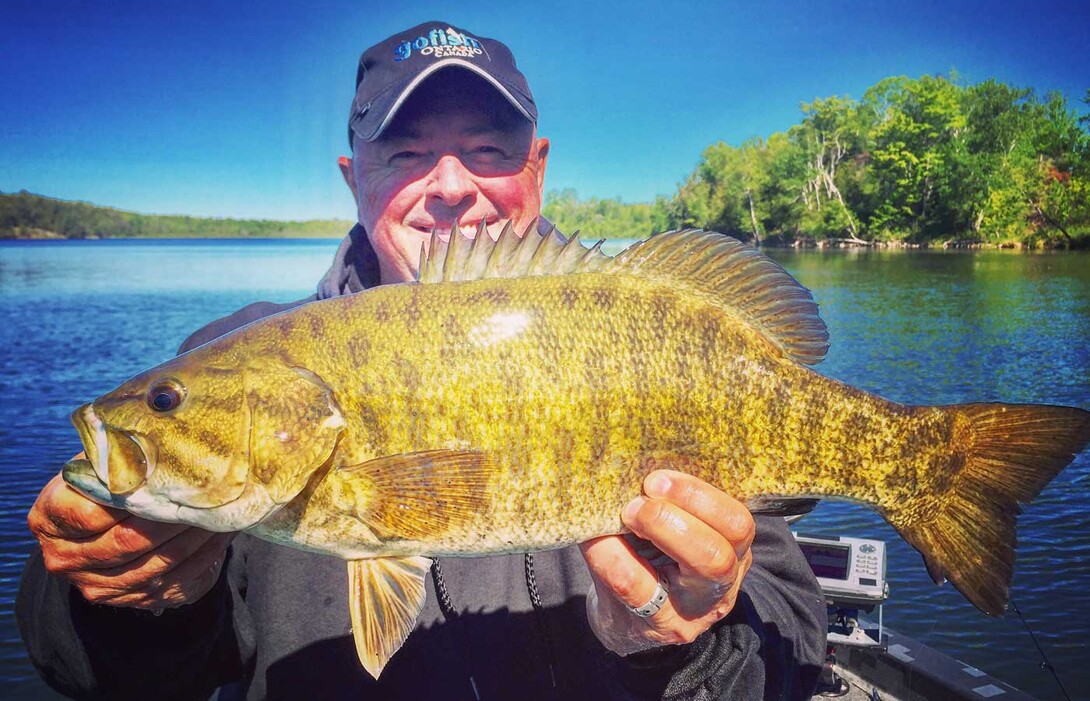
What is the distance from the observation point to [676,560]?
1.88m

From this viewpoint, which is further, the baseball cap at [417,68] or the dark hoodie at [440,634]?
→ the baseball cap at [417,68]

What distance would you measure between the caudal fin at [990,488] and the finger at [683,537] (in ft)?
1.86

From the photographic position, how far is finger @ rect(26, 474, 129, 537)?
173cm

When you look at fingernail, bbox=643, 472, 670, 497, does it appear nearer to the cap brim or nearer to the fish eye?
the fish eye

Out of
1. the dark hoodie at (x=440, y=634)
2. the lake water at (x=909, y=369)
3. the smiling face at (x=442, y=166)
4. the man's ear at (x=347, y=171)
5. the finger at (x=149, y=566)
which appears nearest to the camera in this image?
the finger at (x=149, y=566)

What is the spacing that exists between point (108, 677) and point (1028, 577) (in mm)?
9875

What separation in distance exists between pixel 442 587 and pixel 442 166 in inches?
74.2

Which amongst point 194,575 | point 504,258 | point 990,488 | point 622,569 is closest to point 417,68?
point 504,258

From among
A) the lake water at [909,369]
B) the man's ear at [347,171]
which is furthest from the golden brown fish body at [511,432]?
the lake water at [909,369]

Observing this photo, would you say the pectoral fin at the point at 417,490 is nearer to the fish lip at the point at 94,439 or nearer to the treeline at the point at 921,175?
the fish lip at the point at 94,439

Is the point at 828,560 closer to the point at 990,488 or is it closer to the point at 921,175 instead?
the point at 990,488

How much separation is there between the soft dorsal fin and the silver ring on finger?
77 centimetres

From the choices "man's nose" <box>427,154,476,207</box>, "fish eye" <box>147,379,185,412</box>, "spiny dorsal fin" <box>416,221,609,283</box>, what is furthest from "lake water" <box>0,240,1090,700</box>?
"fish eye" <box>147,379,185,412</box>

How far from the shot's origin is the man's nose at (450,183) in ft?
10.7
